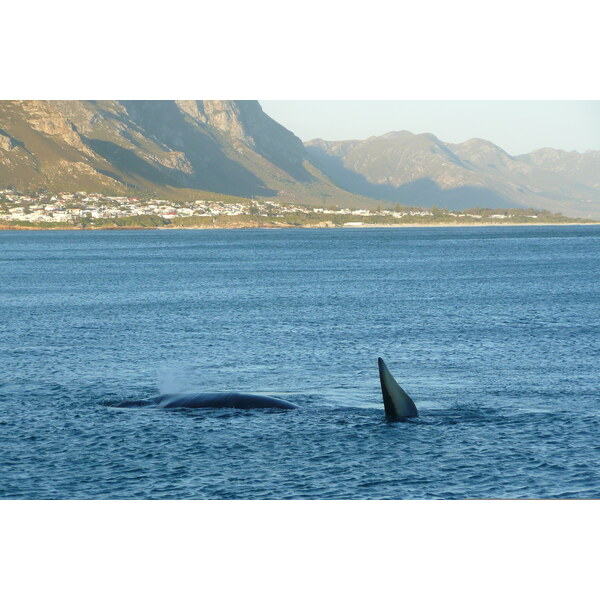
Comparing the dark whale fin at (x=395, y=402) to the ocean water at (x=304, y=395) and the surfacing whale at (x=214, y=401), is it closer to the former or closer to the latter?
the ocean water at (x=304, y=395)

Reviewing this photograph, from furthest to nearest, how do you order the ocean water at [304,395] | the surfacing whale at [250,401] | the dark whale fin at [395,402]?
the surfacing whale at [250,401] < the dark whale fin at [395,402] < the ocean water at [304,395]

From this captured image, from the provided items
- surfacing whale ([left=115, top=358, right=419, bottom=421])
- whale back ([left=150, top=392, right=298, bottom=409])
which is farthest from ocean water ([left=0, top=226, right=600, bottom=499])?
whale back ([left=150, top=392, right=298, bottom=409])

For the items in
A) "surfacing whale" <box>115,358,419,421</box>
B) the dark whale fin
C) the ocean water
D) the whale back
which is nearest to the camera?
the ocean water

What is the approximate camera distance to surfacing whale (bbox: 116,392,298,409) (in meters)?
44.2

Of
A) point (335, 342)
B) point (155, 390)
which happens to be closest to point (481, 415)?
point (155, 390)

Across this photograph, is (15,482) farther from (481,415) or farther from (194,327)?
(194,327)

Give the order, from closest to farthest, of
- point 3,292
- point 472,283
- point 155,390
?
point 155,390 < point 3,292 < point 472,283

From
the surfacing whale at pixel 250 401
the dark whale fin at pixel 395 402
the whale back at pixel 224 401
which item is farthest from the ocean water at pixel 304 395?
the whale back at pixel 224 401

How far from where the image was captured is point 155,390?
166 ft

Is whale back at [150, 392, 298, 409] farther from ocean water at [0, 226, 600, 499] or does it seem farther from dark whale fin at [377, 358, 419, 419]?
dark whale fin at [377, 358, 419, 419]

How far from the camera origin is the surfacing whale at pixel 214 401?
44250 millimetres

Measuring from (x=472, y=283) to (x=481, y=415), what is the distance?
3683 inches

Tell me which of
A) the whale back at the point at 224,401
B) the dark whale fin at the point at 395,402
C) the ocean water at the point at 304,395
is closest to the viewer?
the ocean water at the point at 304,395

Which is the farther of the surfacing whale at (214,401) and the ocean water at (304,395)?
the surfacing whale at (214,401)
